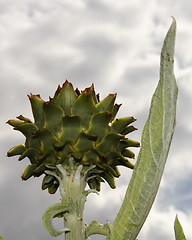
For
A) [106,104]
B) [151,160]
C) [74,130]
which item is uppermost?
[106,104]

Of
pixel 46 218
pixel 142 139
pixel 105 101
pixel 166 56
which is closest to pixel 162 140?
pixel 142 139

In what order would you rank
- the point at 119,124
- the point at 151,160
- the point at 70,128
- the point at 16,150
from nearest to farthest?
the point at 151,160, the point at 70,128, the point at 119,124, the point at 16,150

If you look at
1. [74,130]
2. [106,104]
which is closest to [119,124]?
[106,104]

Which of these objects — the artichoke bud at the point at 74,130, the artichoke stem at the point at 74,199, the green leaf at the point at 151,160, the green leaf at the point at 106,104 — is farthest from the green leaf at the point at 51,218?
the green leaf at the point at 106,104

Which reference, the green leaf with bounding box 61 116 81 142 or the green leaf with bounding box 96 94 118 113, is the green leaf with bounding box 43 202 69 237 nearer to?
the green leaf with bounding box 61 116 81 142

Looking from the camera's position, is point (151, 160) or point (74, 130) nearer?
point (151, 160)

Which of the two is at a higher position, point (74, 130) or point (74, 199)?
point (74, 130)

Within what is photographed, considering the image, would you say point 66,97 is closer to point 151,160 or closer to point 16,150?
point 16,150
